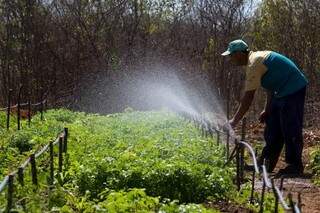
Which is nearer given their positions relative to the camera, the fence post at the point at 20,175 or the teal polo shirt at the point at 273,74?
the fence post at the point at 20,175

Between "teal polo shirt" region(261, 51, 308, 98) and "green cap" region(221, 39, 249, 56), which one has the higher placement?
"green cap" region(221, 39, 249, 56)

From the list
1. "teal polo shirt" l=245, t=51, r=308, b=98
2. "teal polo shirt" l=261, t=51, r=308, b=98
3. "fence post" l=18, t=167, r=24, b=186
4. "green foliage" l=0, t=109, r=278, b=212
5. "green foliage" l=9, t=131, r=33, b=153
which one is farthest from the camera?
"green foliage" l=9, t=131, r=33, b=153

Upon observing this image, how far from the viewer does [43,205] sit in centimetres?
474

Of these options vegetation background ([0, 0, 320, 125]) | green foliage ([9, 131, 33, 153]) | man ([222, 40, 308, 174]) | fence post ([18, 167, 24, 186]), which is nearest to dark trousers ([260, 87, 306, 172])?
man ([222, 40, 308, 174])

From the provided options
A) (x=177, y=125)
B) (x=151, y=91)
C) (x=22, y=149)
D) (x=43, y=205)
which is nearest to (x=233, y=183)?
(x=43, y=205)

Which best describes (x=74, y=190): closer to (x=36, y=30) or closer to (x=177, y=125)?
(x=177, y=125)

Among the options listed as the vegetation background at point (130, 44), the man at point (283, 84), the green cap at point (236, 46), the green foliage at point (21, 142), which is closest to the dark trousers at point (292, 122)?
the man at point (283, 84)

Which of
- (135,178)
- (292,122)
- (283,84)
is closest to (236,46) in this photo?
(283,84)

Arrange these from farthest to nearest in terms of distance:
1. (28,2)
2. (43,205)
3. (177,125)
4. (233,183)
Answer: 1. (28,2)
2. (177,125)
3. (233,183)
4. (43,205)

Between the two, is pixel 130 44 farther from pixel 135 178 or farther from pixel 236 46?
pixel 135 178

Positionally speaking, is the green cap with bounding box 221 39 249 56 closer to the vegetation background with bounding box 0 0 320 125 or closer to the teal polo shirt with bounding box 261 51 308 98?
the teal polo shirt with bounding box 261 51 308 98

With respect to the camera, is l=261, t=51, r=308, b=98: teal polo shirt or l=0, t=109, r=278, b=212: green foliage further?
l=261, t=51, r=308, b=98: teal polo shirt

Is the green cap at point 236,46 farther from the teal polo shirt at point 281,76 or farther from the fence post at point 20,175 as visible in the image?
the fence post at point 20,175

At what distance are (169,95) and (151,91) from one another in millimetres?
861
